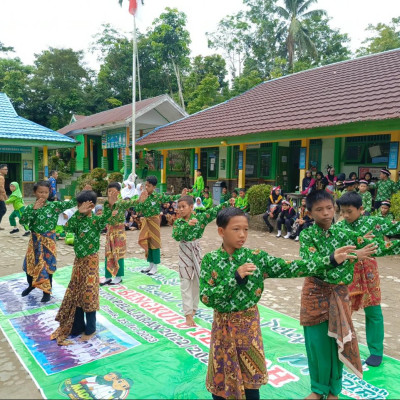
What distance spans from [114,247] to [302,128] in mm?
6838

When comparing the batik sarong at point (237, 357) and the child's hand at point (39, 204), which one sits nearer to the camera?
the batik sarong at point (237, 357)

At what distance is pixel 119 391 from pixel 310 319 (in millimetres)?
1585

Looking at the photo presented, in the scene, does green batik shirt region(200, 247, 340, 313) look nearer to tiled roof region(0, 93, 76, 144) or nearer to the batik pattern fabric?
the batik pattern fabric

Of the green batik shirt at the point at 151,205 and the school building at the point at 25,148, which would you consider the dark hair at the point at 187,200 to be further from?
the school building at the point at 25,148

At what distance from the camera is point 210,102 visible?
25.8 meters

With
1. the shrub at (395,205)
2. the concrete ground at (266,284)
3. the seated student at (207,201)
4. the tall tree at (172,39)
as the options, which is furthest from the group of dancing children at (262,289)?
the tall tree at (172,39)

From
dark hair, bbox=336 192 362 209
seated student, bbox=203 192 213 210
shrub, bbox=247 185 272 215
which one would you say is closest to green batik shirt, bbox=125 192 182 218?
dark hair, bbox=336 192 362 209

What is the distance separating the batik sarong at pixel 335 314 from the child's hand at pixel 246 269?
80 cm

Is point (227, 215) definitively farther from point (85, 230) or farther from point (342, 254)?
point (85, 230)

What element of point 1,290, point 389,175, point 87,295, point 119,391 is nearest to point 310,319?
point 119,391

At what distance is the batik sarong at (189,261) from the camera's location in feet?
14.0

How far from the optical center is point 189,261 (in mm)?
4309

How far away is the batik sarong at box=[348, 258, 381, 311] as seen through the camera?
10.7 feet

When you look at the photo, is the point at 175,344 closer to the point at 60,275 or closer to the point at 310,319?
the point at 310,319
